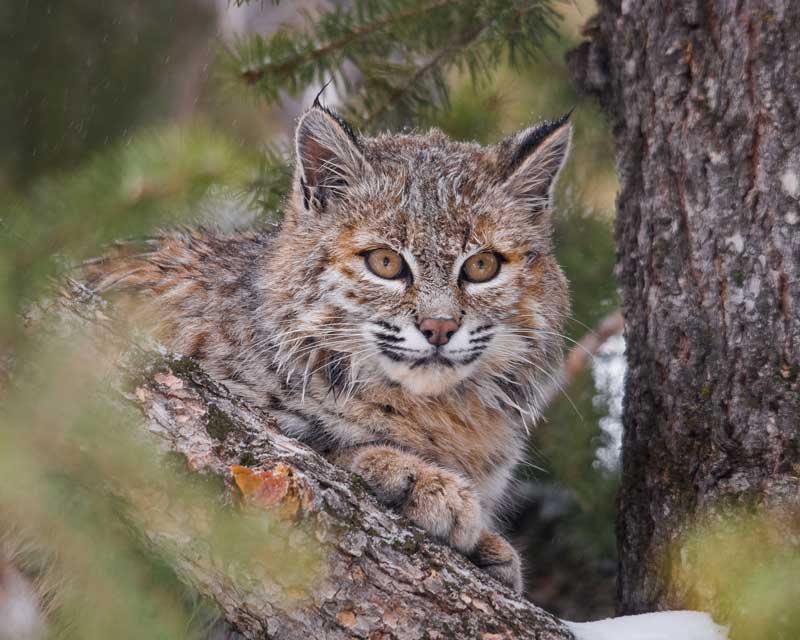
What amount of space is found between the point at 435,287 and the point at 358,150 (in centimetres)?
61

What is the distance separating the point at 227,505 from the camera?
1.94m

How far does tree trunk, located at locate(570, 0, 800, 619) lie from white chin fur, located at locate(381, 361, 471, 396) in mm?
616

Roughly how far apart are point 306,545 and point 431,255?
51.3 inches

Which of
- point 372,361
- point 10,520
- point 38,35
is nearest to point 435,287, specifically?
point 372,361

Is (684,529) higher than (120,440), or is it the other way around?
(120,440)

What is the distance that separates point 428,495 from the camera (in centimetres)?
267

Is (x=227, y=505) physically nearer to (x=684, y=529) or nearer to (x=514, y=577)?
(x=514, y=577)

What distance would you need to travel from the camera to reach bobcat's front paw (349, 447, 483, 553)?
2641 mm

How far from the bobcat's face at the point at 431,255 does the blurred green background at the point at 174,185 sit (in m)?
0.34

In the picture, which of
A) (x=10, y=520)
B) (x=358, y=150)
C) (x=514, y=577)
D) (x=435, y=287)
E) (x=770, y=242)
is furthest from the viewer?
(x=358, y=150)

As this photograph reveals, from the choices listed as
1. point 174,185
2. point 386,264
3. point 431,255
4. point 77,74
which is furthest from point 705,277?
point 77,74

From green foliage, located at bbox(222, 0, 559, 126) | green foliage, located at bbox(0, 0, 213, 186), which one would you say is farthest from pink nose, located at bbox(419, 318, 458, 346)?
green foliage, located at bbox(0, 0, 213, 186)

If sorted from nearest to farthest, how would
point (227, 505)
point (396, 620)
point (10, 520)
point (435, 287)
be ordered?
point (10, 520), point (227, 505), point (396, 620), point (435, 287)

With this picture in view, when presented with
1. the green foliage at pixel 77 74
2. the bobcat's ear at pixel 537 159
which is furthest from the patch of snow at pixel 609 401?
the green foliage at pixel 77 74
